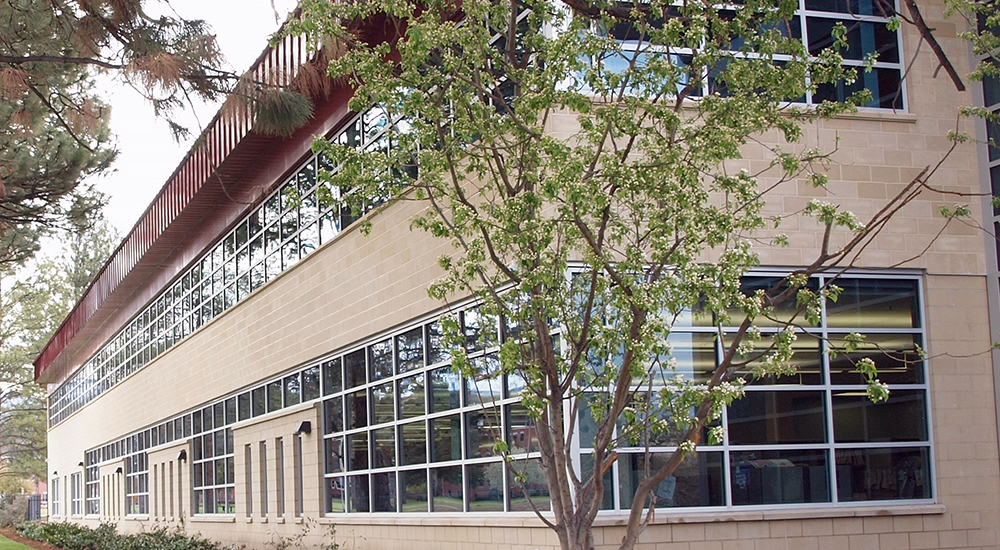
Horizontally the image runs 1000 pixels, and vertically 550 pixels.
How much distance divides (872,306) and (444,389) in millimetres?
5273

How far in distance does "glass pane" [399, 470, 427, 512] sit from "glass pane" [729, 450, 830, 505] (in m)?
4.76

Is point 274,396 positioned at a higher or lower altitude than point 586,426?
higher

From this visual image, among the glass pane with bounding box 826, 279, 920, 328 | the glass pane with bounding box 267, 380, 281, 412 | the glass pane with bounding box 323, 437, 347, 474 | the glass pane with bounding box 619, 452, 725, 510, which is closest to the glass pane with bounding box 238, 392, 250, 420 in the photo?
the glass pane with bounding box 267, 380, 281, 412

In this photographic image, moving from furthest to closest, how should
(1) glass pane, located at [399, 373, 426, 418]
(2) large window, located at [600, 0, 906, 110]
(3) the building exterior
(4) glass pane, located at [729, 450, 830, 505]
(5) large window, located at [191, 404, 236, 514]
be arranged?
(5) large window, located at [191, 404, 236, 514], (1) glass pane, located at [399, 373, 426, 418], (2) large window, located at [600, 0, 906, 110], (3) the building exterior, (4) glass pane, located at [729, 450, 830, 505]

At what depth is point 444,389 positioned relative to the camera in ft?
49.9

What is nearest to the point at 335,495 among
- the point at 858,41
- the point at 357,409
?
the point at 357,409

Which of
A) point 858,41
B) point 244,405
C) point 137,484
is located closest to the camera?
point 858,41

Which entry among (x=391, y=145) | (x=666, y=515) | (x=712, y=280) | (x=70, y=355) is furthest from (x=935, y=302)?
(x=70, y=355)

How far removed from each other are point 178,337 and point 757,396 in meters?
20.3

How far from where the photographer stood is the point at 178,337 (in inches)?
1180

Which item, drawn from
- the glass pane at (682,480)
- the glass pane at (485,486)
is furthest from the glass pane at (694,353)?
the glass pane at (485,486)

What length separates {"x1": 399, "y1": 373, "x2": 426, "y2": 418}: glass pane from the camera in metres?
15.9

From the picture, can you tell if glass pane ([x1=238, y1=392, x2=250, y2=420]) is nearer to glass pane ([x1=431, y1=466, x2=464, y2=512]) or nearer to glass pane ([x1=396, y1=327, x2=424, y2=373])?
glass pane ([x1=396, y1=327, x2=424, y2=373])

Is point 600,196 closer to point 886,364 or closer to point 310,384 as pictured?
point 886,364
